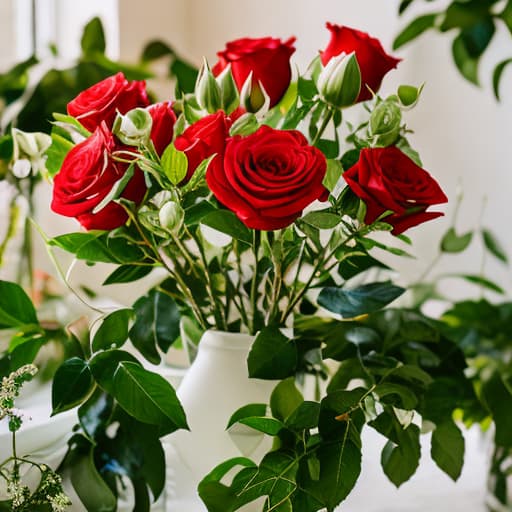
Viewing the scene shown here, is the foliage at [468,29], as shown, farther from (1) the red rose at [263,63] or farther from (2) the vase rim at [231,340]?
(2) the vase rim at [231,340]

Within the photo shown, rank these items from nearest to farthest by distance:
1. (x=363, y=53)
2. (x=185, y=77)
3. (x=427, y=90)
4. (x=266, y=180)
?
(x=266, y=180) → (x=363, y=53) → (x=185, y=77) → (x=427, y=90)

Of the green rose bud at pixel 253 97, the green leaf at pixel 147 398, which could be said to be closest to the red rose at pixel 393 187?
the green rose bud at pixel 253 97

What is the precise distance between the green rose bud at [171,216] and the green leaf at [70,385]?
0.15 metres

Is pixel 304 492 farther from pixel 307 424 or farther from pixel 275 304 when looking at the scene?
pixel 275 304

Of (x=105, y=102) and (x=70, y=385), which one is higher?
(x=105, y=102)

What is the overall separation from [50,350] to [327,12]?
0.70 meters

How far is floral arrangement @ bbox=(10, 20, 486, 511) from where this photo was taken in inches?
20.6

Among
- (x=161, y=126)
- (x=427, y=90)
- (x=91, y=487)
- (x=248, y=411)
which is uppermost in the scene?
(x=161, y=126)

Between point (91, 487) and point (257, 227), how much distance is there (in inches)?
11.9

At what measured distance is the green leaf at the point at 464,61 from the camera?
1027mm

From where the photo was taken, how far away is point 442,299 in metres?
1.13

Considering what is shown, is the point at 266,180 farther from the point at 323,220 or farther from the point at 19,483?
the point at 19,483

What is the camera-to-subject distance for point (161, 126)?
565 millimetres

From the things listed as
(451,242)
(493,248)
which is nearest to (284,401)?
(451,242)
